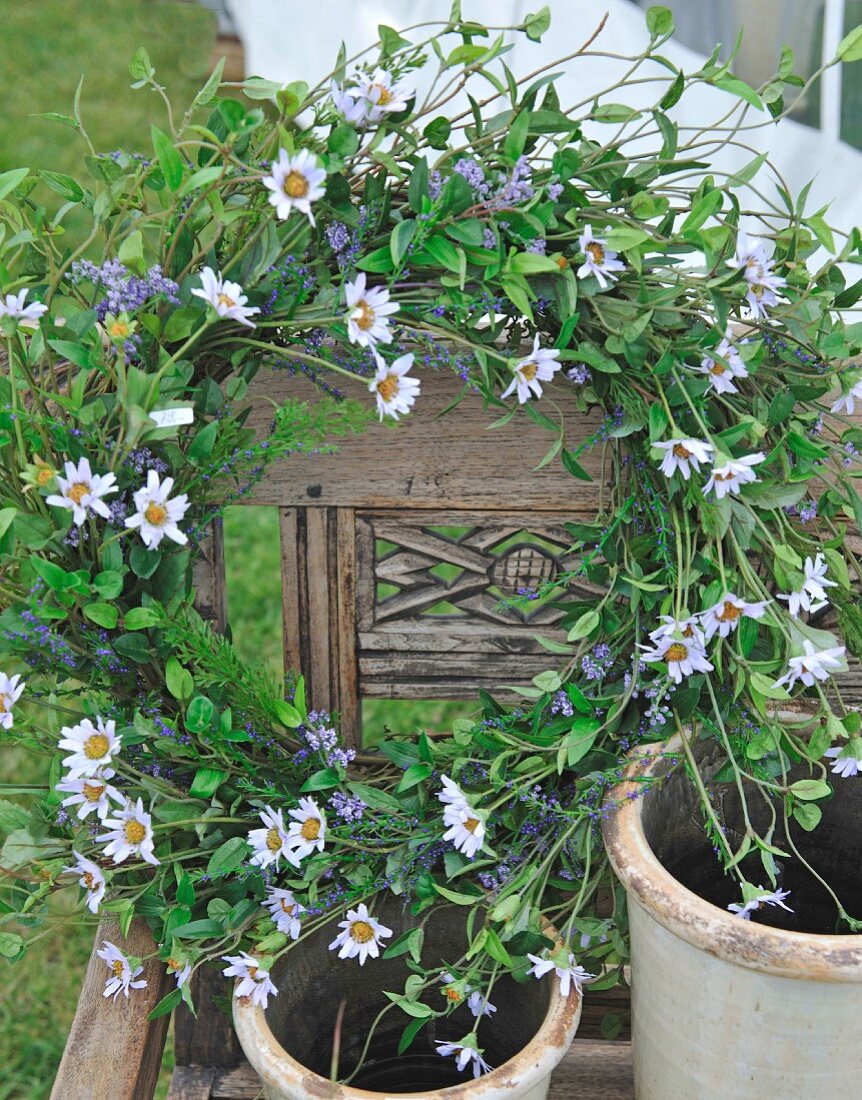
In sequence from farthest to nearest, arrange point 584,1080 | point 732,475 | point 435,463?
1. point 584,1080
2. point 435,463
3. point 732,475

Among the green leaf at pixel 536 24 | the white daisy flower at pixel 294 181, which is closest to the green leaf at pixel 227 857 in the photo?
the white daisy flower at pixel 294 181

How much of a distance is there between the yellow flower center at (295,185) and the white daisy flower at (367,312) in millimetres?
Result: 79

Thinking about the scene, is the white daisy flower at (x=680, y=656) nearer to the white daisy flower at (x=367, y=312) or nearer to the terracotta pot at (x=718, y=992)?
the terracotta pot at (x=718, y=992)

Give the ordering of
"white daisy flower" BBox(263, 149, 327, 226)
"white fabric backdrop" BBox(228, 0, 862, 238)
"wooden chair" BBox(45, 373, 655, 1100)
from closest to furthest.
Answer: "white daisy flower" BBox(263, 149, 327, 226)
"wooden chair" BBox(45, 373, 655, 1100)
"white fabric backdrop" BBox(228, 0, 862, 238)

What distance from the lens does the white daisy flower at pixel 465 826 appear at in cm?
106

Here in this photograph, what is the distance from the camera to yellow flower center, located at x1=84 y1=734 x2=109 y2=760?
1020 millimetres

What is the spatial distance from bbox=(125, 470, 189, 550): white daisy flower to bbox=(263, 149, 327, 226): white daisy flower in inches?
8.9

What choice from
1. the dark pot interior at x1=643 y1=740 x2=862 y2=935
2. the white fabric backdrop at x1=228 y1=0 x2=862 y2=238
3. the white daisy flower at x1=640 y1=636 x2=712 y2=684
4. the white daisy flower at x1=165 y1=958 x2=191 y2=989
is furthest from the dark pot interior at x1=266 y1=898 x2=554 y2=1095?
the white fabric backdrop at x1=228 y1=0 x2=862 y2=238

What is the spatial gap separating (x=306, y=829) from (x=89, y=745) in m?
0.21

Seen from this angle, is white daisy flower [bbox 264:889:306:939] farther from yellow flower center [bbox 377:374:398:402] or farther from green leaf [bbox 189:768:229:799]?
yellow flower center [bbox 377:374:398:402]

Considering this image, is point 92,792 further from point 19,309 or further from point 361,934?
point 19,309

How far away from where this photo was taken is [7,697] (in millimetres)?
988

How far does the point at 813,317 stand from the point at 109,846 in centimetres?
75

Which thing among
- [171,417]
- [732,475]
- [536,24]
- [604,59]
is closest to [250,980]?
[171,417]
